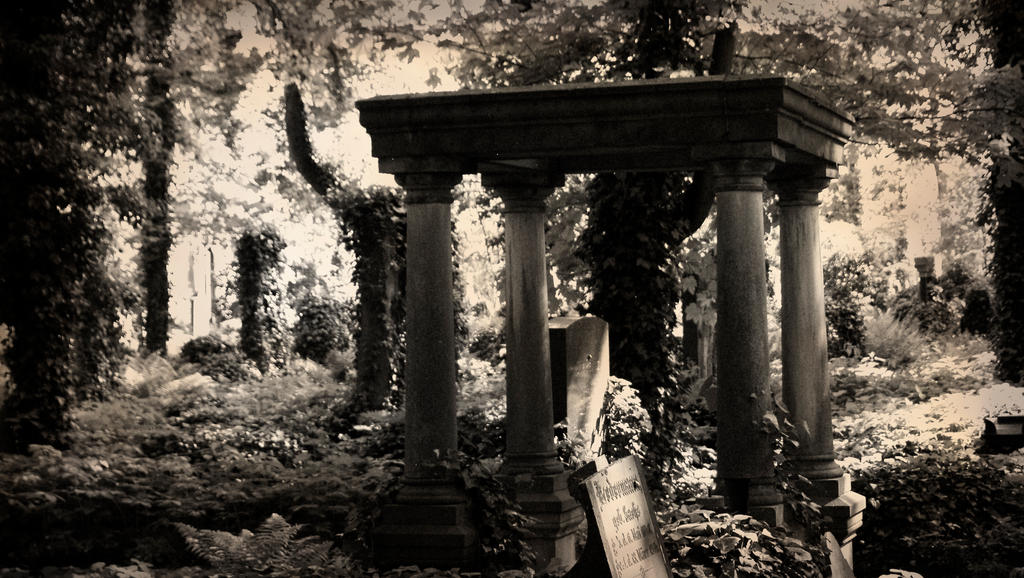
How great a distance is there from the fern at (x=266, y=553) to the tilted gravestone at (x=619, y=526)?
6.19 ft

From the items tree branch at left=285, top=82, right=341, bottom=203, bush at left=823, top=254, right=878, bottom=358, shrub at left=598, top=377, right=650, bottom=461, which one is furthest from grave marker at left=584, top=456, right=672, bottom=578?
bush at left=823, top=254, right=878, bottom=358

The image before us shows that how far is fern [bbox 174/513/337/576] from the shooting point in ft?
24.2

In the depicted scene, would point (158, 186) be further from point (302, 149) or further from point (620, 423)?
point (620, 423)

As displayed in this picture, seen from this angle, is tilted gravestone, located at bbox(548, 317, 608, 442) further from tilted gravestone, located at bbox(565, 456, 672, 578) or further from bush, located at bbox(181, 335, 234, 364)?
bush, located at bbox(181, 335, 234, 364)

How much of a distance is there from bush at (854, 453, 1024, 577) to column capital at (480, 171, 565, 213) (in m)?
3.95

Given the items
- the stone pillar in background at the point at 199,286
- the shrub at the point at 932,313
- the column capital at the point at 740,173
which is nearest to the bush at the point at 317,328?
the stone pillar in background at the point at 199,286

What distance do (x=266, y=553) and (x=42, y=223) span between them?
8.23 m

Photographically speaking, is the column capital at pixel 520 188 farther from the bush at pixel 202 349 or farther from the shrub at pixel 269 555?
the bush at pixel 202 349

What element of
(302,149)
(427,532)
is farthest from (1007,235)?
(427,532)

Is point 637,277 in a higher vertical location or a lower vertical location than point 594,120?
lower

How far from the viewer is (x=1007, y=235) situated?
61.3 feet

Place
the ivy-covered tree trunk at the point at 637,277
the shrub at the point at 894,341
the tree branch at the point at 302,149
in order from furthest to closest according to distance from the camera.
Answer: the shrub at the point at 894,341 → the tree branch at the point at 302,149 → the ivy-covered tree trunk at the point at 637,277

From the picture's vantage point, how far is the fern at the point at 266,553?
7.39m

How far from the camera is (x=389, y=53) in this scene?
84.7 feet
